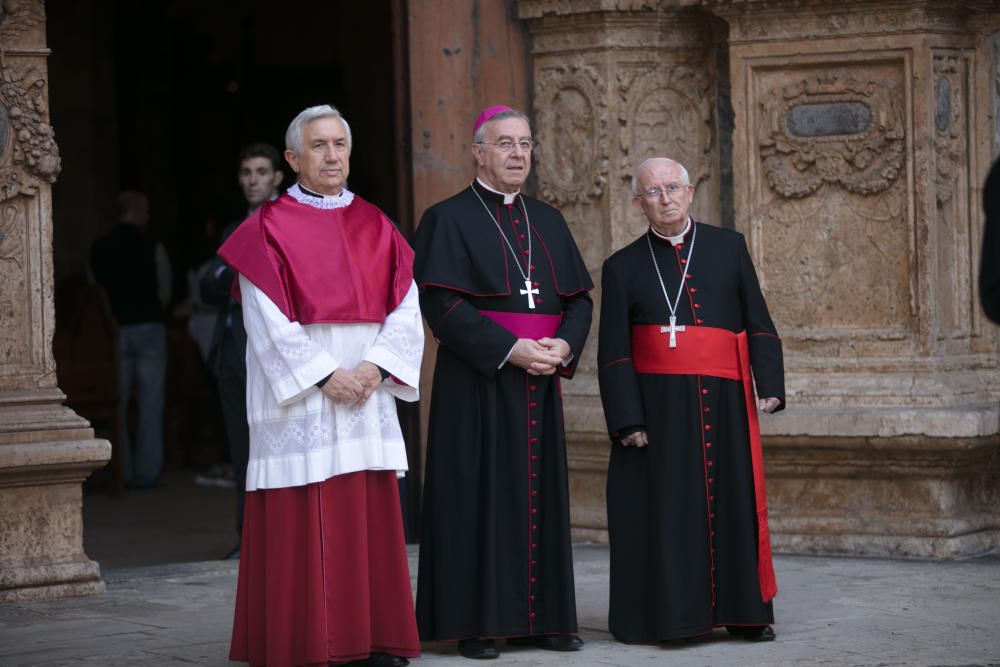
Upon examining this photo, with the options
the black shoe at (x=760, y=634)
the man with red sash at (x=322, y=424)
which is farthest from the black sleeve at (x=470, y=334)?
the black shoe at (x=760, y=634)

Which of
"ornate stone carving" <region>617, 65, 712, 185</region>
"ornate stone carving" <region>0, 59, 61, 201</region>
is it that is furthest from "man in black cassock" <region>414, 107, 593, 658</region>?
"ornate stone carving" <region>617, 65, 712, 185</region>

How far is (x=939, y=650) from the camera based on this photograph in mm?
6004

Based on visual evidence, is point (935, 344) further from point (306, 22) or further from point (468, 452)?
point (306, 22)

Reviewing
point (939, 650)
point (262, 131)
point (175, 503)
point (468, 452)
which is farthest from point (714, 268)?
point (262, 131)

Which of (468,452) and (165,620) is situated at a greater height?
(468,452)

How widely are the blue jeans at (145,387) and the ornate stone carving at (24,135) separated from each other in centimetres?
445

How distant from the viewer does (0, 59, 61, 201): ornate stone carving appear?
7.34 meters

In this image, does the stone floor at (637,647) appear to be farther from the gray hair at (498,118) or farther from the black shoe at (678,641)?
the gray hair at (498,118)

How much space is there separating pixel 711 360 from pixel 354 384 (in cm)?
139

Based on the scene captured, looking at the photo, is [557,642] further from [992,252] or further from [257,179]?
[257,179]

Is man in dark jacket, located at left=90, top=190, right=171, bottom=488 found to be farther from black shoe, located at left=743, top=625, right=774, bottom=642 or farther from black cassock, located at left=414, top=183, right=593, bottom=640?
black shoe, located at left=743, top=625, right=774, bottom=642

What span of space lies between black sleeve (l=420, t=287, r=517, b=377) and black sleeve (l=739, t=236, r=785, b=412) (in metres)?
0.89

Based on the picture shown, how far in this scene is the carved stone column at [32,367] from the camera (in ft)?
23.8

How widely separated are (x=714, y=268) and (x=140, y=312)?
20.0 ft
